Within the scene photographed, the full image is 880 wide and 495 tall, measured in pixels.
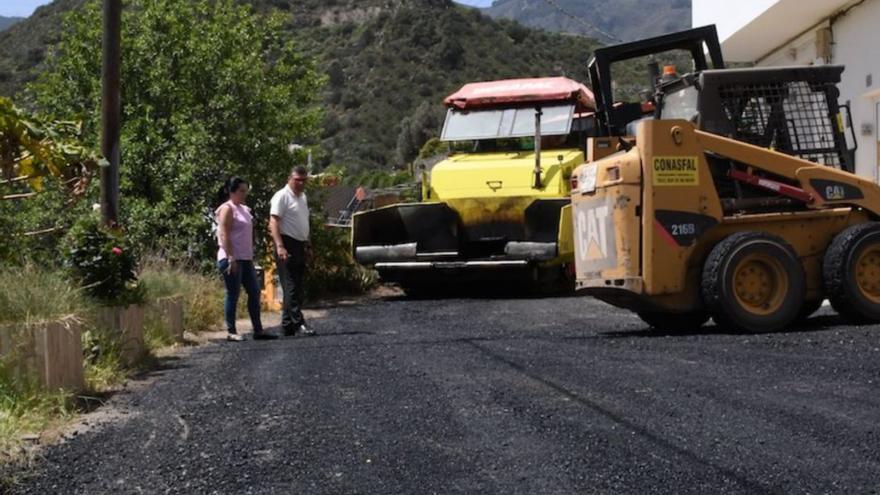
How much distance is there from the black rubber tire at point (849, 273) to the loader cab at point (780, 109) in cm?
98

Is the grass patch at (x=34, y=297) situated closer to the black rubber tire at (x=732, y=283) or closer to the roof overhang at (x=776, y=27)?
the black rubber tire at (x=732, y=283)

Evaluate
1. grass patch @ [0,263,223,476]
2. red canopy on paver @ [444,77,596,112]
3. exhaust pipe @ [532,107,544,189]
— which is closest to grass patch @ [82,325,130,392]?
grass patch @ [0,263,223,476]

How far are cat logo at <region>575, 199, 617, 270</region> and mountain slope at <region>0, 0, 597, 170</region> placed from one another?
Answer: 4346 centimetres

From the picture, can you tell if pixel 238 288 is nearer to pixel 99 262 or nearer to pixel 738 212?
pixel 99 262

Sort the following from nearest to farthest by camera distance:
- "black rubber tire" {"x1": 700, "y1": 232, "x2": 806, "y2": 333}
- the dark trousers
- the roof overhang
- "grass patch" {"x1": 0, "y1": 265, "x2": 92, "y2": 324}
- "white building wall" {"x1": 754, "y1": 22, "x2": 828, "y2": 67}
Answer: "grass patch" {"x1": 0, "y1": 265, "x2": 92, "y2": 324} → "black rubber tire" {"x1": 700, "y1": 232, "x2": 806, "y2": 333} → the dark trousers → the roof overhang → "white building wall" {"x1": 754, "y1": 22, "x2": 828, "y2": 67}

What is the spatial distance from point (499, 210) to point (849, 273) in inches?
248

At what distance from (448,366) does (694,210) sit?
271cm

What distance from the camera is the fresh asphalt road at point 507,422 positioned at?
15.3 ft

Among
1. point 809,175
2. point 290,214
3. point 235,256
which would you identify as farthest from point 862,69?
point 235,256

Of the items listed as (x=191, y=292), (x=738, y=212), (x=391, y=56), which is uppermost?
(x=391, y=56)

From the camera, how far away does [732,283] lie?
355 inches

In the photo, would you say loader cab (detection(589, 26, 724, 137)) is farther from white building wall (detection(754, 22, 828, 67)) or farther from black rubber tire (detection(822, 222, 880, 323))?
white building wall (detection(754, 22, 828, 67))

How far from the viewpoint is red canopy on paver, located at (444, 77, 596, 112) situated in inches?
635

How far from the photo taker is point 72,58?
17.9 metres
